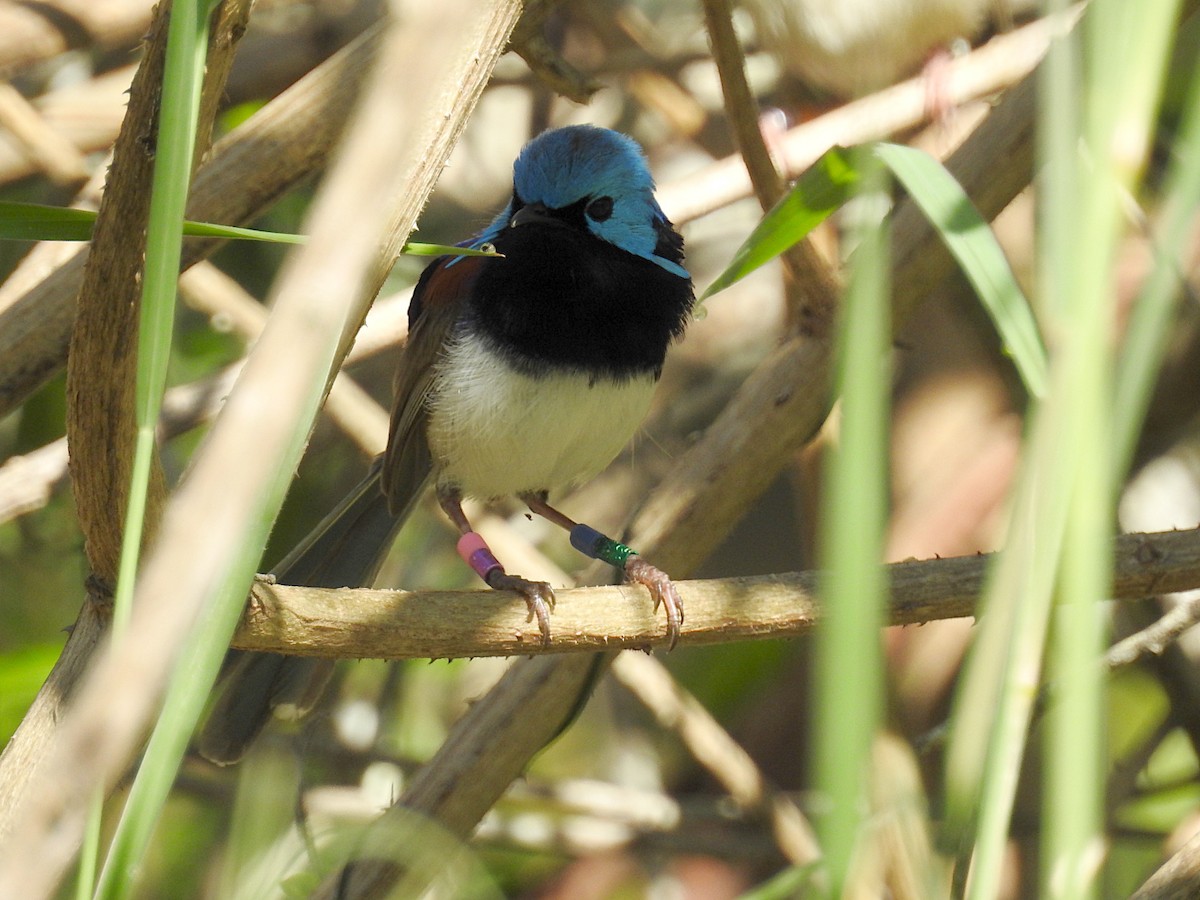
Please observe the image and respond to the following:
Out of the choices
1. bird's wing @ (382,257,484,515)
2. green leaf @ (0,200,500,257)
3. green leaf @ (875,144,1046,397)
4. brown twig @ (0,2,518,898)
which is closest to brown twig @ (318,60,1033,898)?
bird's wing @ (382,257,484,515)

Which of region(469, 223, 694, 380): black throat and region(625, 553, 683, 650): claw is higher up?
region(469, 223, 694, 380): black throat

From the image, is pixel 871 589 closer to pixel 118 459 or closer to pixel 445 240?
pixel 118 459

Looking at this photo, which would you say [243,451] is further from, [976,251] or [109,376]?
[109,376]

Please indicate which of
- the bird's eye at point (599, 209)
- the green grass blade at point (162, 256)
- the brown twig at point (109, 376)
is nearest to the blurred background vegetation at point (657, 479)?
the bird's eye at point (599, 209)

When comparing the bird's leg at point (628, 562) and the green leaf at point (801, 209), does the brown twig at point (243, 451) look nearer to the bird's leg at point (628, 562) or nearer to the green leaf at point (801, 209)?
the green leaf at point (801, 209)

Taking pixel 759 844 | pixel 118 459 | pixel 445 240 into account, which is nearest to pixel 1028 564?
pixel 118 459

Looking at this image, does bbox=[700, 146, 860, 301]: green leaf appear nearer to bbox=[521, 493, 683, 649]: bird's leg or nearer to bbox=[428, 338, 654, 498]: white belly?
bbox=[521, 493, 683, 649]: bird's leg
